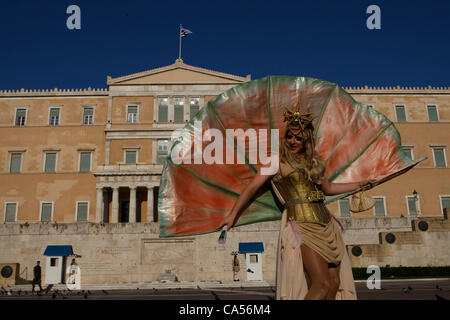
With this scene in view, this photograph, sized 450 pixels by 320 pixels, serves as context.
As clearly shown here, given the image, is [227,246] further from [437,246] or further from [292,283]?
[292,283]

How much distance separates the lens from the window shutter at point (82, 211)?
3888cm

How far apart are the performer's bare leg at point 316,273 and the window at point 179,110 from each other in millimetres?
38273

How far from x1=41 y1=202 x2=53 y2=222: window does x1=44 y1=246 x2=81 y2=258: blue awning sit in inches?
552

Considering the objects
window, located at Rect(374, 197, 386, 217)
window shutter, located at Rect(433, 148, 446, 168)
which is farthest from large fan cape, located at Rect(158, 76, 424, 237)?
window shutter, located at Rect(433, 148, 446, 168)

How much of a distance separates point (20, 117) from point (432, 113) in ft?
137

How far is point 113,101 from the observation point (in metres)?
41.9

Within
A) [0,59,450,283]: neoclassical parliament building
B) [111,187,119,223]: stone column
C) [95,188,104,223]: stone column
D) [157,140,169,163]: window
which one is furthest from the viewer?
[157,140,169,163]: window

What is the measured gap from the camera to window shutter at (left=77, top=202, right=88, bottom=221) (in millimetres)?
38875

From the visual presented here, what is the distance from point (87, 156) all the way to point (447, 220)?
3130 cm

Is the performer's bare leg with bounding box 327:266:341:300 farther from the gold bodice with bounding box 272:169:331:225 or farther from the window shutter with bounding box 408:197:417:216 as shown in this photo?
the window shutter with bounding box 408:197:417:216

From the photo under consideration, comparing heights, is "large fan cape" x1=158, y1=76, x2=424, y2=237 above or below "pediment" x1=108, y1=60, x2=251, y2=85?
below

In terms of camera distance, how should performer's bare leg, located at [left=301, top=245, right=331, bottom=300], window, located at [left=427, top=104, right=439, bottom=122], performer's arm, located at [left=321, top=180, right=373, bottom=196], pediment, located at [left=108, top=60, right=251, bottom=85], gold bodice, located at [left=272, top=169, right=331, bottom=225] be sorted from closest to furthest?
performer's bare leg, located at [left=301, top=245, right=331, bottom=300], gold bodice, located at [left=272, top=169, right=331, bottom=225], performer's arm, located at [left=321, top=180, right=373, bottom=196], pediment, located at [left=108, top=60, right=251, bottom=85], window, located at [left=427, top=104, right=439, bottom=122]

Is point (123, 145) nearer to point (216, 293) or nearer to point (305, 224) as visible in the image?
point (216, 293)

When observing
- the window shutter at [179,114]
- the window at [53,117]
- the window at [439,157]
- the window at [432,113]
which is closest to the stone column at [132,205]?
the window shutter at [179,114]
